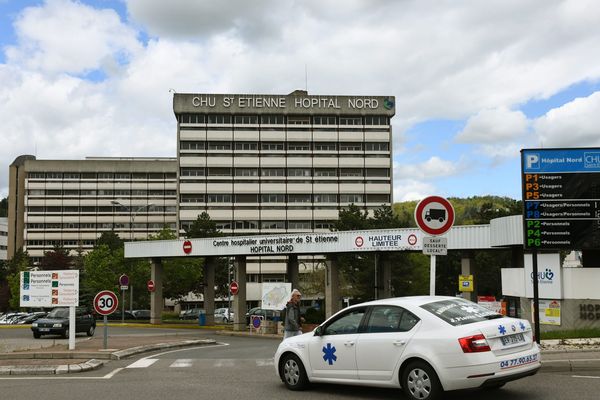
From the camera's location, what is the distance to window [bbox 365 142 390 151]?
103312 mm

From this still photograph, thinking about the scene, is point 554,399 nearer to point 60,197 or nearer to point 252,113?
point 252,113

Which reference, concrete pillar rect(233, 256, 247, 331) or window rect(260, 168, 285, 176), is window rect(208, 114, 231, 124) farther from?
concrete pillar rect(233, 256, 247, 331)

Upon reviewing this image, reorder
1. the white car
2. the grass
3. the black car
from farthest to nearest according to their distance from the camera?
the black car < the grass < the white car

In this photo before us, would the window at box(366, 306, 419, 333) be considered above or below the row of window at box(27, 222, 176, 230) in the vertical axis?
below

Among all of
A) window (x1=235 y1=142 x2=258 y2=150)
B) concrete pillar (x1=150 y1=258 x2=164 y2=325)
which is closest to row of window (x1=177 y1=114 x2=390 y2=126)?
window (x1=235 y1=142 x2=258 y2=150)

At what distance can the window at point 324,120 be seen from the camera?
102938mm

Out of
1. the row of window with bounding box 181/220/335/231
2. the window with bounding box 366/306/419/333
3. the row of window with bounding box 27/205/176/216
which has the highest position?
the row of window with bounding box 27/205/176/216

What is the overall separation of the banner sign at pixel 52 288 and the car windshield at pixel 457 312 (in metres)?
13.2

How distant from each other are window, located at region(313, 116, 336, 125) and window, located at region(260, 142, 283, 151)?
621cm

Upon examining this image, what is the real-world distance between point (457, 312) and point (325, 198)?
94.1 meters

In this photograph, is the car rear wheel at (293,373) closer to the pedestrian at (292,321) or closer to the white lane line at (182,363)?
the pedestrian at (292,321)

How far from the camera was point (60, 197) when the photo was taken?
392ft

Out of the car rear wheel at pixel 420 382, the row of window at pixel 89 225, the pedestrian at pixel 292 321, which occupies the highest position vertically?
the row of window at pixel 89 225

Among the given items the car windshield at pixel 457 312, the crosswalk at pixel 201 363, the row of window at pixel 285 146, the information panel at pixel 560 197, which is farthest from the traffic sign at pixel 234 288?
the row of window at pixel 285 146
